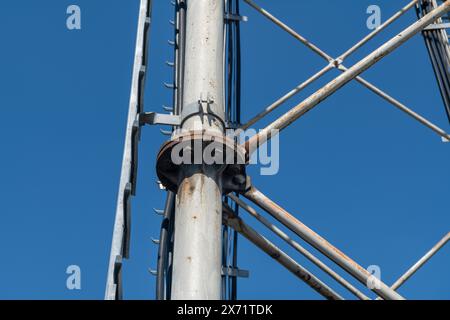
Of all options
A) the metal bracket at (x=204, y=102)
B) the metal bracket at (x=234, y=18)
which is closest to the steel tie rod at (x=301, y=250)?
the metal bracket at (x=204, y=102)

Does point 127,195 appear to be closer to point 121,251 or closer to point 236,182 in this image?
point 121,251

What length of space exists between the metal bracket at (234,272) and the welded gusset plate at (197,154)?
247 cm

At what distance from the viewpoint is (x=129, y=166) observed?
5.92 m

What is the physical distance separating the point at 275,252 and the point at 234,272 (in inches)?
62.2

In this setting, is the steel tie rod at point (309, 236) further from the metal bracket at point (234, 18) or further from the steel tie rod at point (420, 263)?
the metal bracket at point (234, 18)

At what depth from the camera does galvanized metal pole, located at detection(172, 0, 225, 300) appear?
15.1 ft

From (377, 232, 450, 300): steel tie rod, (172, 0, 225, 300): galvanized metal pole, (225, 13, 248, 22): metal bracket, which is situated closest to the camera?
(172, 0, 225, 300): galvanized metal pole

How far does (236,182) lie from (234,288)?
2526 millimetres

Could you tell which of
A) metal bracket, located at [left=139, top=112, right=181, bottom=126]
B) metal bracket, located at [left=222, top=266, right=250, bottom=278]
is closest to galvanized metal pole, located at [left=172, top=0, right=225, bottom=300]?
metal bracket, located at [left=139, top=112, right=181, bottom=126]

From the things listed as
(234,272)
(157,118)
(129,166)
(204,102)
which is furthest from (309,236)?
(234,272)

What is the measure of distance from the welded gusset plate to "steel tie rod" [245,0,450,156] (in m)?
0.29

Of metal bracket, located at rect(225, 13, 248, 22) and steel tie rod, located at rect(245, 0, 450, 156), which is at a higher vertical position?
metal bracket, located at rect(225, 13, 248, 22)

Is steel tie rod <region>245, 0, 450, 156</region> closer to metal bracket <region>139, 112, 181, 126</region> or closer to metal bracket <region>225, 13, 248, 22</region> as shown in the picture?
metal bracket <region>139, 112, 181, 126</region>
